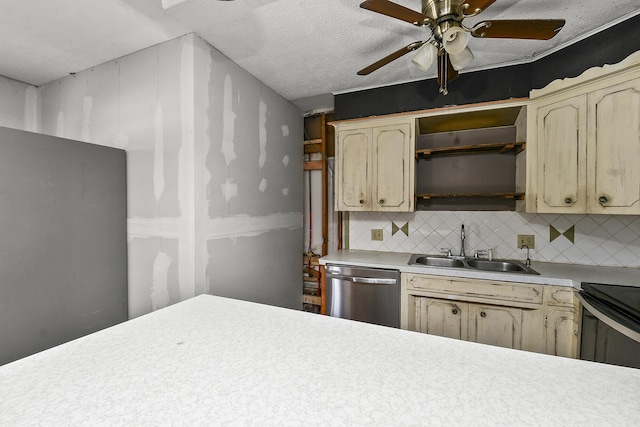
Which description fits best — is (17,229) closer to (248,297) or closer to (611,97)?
(248,297)

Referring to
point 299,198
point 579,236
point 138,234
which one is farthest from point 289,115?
point 579,236

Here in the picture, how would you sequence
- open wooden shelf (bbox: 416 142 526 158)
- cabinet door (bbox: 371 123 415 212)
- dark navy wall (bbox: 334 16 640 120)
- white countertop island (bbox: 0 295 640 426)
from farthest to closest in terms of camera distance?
cabinet door (bbox: 371 123 415 212) < open wooden shelf (bbox: 416 142 526 158) < dark navy wall (bbox: 334 16 640 120) < white countertop island (bbox: 0 295 640 426)

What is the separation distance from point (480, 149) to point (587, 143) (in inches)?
27.8

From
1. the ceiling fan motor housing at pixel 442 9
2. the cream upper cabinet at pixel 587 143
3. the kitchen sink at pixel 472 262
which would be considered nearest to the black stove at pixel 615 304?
the cream upper cabinet at pixel 587 143

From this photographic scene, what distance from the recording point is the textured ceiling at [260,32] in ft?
5.32

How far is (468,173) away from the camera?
257cm

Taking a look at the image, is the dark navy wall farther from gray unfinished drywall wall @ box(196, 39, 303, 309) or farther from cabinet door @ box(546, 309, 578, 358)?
cabinet door @ box(546, 309, 578, 358)

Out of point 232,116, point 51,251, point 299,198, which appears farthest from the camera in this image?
point 299,198

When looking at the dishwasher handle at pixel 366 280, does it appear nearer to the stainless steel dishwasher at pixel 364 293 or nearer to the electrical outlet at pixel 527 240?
the stainless steel dishwasher at pixel 364 293

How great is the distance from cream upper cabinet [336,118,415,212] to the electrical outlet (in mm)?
974

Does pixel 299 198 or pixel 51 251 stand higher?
pixel 299 198

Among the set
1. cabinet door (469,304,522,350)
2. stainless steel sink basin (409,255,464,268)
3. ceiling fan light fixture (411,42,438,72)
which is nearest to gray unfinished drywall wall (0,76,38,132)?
ceiling fan light fixture (411,42,438,72)

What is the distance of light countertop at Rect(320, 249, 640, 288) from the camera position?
5.85 ft

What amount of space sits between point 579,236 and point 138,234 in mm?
3394
